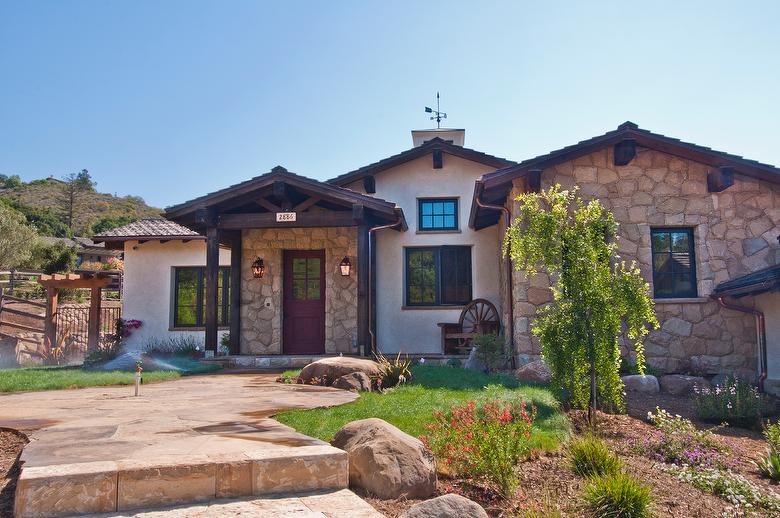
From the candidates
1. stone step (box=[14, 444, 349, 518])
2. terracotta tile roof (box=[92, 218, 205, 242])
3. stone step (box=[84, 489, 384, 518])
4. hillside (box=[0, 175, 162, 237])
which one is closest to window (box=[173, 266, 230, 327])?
terracotta tile roof (box=[92, 218, 205, 242])

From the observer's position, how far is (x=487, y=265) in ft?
44.5

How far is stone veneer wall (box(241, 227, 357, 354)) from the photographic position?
13.1 meters

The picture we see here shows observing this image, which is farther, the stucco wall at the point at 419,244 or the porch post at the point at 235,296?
the stucco wall at the point at 419,244

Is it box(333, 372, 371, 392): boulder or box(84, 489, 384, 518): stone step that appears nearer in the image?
box(84, 489, 384, 518): stone step

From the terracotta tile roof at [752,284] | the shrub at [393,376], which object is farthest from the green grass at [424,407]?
the terracotta tile roof at [752,284]

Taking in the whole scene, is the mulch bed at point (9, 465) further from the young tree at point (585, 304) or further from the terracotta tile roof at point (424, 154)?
the terracotta tile roof at point (424, 154)

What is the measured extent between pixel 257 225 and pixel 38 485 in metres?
9.11

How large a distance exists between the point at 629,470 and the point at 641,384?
5.02 metres

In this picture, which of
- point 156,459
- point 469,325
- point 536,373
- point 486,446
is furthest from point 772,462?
point 469,325

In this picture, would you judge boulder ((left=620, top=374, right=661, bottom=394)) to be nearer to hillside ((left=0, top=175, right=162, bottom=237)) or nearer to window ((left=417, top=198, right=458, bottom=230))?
window ((left=417, top=198, right=458, bottom=230))

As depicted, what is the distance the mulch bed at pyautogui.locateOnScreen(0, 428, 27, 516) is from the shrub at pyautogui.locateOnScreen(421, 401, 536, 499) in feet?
8.22

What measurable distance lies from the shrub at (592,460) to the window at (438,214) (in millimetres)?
9893

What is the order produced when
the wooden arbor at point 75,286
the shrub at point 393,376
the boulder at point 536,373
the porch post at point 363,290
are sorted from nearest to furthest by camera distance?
the shrub at point 393,376
the boulder at point 536,373
the porch post at point 363,290
the wooden arbor at point 75,286

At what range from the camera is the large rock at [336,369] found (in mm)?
7969
